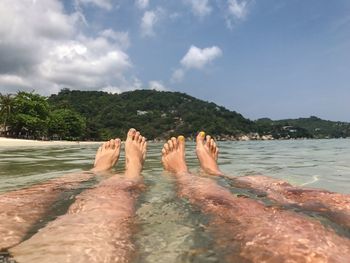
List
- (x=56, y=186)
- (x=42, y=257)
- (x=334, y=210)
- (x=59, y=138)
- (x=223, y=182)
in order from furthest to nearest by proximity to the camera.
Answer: (x=59, y=138), (x=223, y=182), (x=56, y=186), (x=334, y=210), (x=42, y=257)

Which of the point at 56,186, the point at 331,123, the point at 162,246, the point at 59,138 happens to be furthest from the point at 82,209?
the point at 331,123

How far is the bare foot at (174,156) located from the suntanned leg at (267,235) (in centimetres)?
227

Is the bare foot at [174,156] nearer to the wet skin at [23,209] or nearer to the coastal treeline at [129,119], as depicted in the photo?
the wet skin at [23,209]

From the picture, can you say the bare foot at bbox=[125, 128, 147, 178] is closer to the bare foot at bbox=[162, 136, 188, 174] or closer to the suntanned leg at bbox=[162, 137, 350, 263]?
the bare foot at bbox=[162, 136, 188, 174]

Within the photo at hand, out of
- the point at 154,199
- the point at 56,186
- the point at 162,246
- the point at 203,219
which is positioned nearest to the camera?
the point at 162,246

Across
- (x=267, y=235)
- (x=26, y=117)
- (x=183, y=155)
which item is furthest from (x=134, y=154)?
(x=26, y=117)

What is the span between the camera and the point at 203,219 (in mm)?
2031

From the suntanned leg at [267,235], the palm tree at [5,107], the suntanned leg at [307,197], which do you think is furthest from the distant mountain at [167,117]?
the suntanned leg at [267,235]

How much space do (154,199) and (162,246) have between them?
1.08 metres

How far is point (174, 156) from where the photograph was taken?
489 cm

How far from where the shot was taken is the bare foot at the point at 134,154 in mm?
4012

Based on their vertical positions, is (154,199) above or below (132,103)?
below

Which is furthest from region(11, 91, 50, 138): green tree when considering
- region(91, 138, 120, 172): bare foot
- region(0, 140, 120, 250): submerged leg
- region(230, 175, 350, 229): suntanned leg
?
region(230, 175, 350, 229): suntanned leg

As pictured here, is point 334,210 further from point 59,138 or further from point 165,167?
point 59,138
